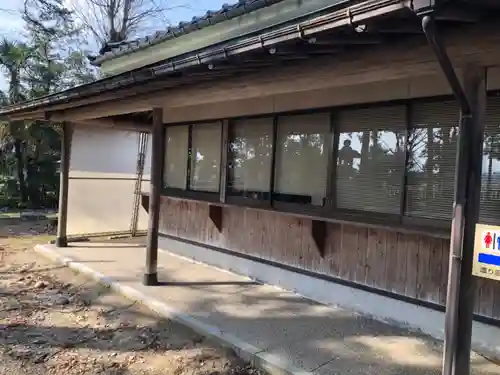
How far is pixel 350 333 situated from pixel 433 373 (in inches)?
35.0

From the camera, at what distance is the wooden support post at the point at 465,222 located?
2.57 meters

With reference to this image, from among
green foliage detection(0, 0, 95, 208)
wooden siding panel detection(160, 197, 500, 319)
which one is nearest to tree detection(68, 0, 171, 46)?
green foliage detection(0, 0, 95, 208)

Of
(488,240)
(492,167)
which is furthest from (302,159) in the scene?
(488,240)

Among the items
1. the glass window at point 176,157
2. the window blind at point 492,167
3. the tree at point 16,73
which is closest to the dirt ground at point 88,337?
the glass window at point 176,157

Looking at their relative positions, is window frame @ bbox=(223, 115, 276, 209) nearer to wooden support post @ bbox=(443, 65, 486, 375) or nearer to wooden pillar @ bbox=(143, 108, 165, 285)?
wooden pillar @ bbox=(143, 108, 165, 285)

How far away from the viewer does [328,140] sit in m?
4.80

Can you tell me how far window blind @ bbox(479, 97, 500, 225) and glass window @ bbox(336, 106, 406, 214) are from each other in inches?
29.3

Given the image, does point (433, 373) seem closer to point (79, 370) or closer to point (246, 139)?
point (79, 370)

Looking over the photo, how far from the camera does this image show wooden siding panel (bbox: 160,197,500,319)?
12.9 ft

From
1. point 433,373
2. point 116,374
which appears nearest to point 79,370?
point 116,374

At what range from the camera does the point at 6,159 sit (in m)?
16.8

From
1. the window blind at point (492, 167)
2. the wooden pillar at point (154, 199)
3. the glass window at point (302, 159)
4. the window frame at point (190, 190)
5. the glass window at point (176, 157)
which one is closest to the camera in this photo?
the window blind at point (492, 167)

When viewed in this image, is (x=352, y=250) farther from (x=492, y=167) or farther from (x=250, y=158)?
(x=250, y=158)

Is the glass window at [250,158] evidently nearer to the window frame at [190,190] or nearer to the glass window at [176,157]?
the window frame at [190,190]
